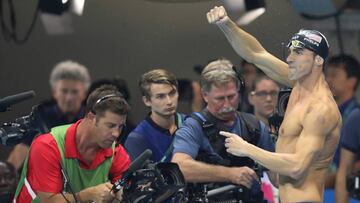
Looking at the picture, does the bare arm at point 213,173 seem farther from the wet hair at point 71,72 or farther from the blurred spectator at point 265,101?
the wet hair at point 71,72

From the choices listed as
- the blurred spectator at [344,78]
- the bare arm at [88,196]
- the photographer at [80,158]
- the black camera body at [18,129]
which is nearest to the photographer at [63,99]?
the black camera body at [18,129]

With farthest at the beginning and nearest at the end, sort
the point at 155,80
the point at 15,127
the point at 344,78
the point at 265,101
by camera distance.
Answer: the point at 344,78
the point at 265,101
the point at 155,80
the point at 15,127

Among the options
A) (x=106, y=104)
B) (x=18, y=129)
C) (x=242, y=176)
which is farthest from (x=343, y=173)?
(x=18, y=129)

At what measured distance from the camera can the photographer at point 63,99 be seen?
5125mm

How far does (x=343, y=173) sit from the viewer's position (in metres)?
5.02

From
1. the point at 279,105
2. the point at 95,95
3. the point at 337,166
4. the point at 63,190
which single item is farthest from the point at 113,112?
the point at 337,166

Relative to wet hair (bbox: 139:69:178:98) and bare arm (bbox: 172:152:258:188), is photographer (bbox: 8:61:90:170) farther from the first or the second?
bare arm (bbox: 172:152:258:188)

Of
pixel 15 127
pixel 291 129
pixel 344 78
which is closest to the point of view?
pixel 291 129

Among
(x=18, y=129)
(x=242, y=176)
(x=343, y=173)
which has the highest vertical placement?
(x=18, y=129)

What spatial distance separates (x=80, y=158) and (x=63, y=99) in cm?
105

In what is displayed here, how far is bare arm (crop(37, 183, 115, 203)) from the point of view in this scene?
402 centimetres

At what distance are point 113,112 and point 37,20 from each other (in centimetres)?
134

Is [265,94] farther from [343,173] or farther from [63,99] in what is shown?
[63,99]

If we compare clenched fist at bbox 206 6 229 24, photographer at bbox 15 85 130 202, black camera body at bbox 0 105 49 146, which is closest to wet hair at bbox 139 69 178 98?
photographer at bbox 15 85 130 202
